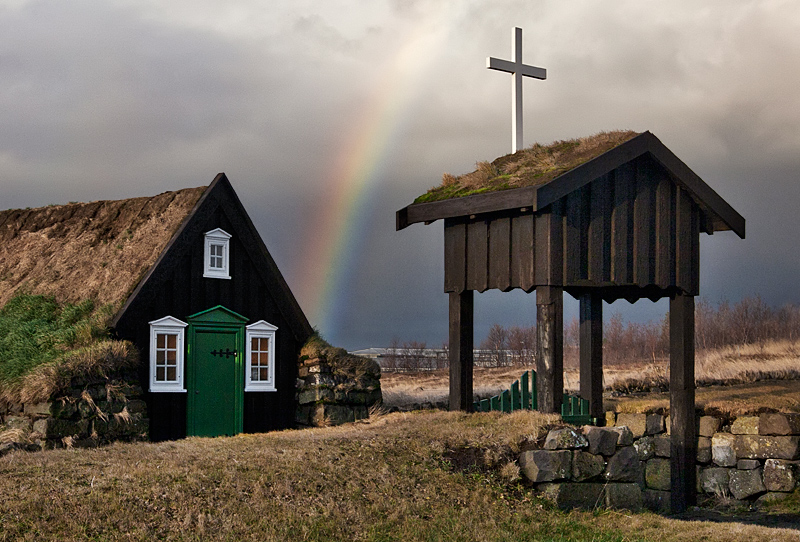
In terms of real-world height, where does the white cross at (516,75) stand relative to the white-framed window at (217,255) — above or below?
above

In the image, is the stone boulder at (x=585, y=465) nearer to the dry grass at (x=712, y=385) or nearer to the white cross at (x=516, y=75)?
the dry grass at (x=712, y=385)

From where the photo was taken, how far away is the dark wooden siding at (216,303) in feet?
58.0

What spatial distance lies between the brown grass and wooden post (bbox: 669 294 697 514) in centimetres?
1055

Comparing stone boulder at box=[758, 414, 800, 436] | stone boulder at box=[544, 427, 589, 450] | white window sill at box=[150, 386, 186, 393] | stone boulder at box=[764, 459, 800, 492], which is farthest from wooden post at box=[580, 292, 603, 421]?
white window sill at box=[150, 386, 186, 393]

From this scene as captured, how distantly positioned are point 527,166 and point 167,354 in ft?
27.0

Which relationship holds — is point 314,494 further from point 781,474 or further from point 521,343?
point 521,343

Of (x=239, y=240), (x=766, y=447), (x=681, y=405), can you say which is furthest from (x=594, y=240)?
(x=239, y=240)

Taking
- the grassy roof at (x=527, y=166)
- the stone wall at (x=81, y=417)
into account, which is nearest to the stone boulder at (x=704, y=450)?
the grassy roof at (x=527, y=166)

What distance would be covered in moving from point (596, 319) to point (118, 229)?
446 inches

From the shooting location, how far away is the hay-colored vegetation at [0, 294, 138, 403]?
1588 cm

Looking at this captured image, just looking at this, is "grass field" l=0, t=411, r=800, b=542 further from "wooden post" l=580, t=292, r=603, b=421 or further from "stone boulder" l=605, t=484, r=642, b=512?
Result: "wooden post" l=580, t=292, r=603, b=421

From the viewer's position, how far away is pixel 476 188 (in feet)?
52.9

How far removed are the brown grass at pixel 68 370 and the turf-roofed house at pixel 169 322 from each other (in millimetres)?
26

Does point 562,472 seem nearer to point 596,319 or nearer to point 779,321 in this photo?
point 596,319
